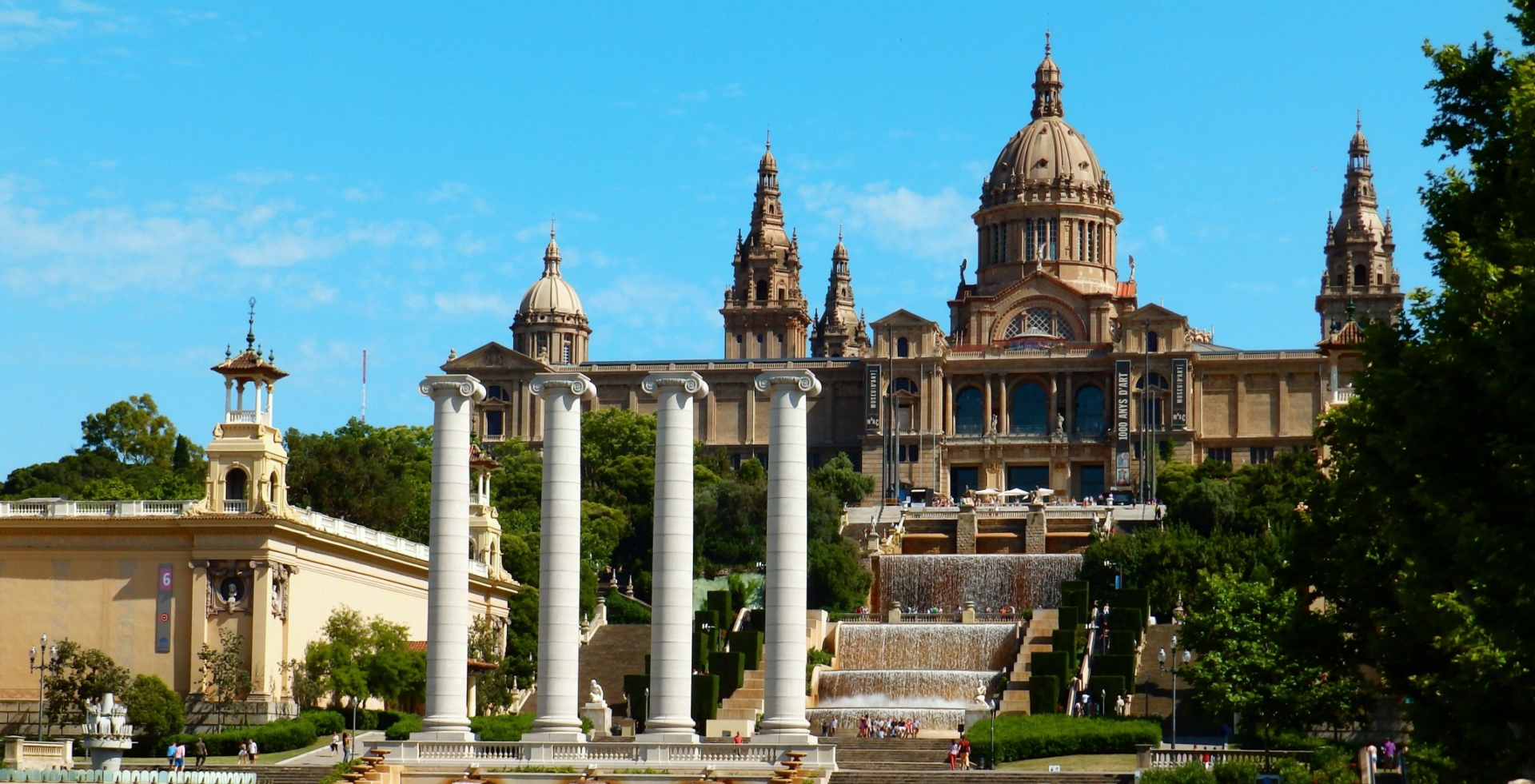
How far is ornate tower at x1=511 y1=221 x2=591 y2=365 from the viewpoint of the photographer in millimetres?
159250

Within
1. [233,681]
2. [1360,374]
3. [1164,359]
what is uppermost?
[1164,359]

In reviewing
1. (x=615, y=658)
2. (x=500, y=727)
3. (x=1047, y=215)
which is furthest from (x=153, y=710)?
(x=1047, y=215)

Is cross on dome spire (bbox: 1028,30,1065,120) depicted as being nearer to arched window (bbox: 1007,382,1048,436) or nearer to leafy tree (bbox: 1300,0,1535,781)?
arched window (bbox: 1007,382,1048,436)

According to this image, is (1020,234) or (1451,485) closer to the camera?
(1451,485)

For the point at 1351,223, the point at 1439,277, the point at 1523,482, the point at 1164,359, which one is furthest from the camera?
the point at 1351,223

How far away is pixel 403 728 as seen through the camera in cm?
6216

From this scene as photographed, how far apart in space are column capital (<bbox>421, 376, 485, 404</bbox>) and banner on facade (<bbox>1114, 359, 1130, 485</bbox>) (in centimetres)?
9147

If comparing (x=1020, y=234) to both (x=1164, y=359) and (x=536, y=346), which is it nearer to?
(x=1164, y=359)

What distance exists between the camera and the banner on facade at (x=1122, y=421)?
13825cm

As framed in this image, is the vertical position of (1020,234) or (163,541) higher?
(1020,234)

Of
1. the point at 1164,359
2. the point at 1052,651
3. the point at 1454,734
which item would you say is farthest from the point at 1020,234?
the point at 1454,734

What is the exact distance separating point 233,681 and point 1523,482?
47.5 metres

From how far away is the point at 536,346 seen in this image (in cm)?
15925

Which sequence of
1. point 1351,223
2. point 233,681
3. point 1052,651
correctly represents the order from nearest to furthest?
point 233,681, point 1052,651, point 1351,223
